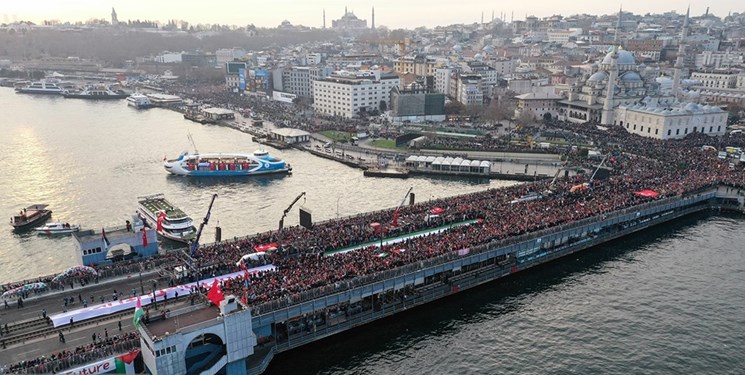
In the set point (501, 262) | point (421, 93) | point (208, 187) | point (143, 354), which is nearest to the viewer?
point (143, 354)

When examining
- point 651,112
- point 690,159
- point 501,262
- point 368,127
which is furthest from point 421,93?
point 501,262

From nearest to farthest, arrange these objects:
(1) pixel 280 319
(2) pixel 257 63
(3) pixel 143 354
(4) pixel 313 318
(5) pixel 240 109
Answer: (3) pixel 143 354 → (1) pixel 280 319 → (4) pixel 313 318 → (5) pixel 240 109 → (2) pixel 257 63

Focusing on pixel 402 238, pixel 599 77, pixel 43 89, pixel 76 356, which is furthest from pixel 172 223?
pixel 43 89

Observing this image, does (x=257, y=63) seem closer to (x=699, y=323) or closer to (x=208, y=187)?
(x=208, y=187)

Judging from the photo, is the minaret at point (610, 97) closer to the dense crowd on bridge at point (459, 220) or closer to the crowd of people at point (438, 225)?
the crowd of people at point (438, 225)

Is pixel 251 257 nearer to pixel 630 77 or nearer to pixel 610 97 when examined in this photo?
pixel 610 97

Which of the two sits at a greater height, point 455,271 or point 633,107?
point 633,107
